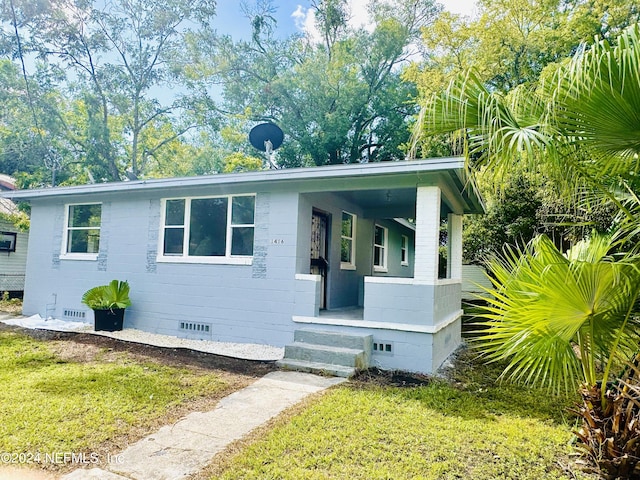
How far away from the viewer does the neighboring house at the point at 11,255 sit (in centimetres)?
1498

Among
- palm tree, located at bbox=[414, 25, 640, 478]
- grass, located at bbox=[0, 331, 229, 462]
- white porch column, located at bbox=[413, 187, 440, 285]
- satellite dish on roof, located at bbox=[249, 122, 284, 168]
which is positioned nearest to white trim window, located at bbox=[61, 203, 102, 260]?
grass, located at bbox=[0, 331, 229, 462]

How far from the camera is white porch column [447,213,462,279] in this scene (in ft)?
28.8

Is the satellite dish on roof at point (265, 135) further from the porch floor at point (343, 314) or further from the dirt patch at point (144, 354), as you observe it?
the dirt patch at point (144, 354)

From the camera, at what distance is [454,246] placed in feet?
29.3

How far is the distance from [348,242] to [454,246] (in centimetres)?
246

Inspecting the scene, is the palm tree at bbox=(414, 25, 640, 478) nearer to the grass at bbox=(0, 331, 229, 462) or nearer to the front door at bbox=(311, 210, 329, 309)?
the grass at bbox=(0, 331, 229, 462)

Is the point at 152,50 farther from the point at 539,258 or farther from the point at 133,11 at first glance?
the point at 539,258

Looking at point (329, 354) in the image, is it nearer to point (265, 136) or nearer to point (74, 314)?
point (265, 136)

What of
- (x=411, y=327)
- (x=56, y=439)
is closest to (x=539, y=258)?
(x=411, y=327)

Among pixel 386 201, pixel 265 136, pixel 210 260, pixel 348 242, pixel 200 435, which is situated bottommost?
pixel 200 435

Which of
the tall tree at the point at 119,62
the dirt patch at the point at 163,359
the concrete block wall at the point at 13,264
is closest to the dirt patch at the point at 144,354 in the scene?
the dirt patch at the point at 163,359

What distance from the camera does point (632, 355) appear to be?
11.0 feet

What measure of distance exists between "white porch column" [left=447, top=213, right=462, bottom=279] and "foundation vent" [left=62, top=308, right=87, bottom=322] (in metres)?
8.09


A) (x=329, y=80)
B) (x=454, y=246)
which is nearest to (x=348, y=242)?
(x=454, y=246)
